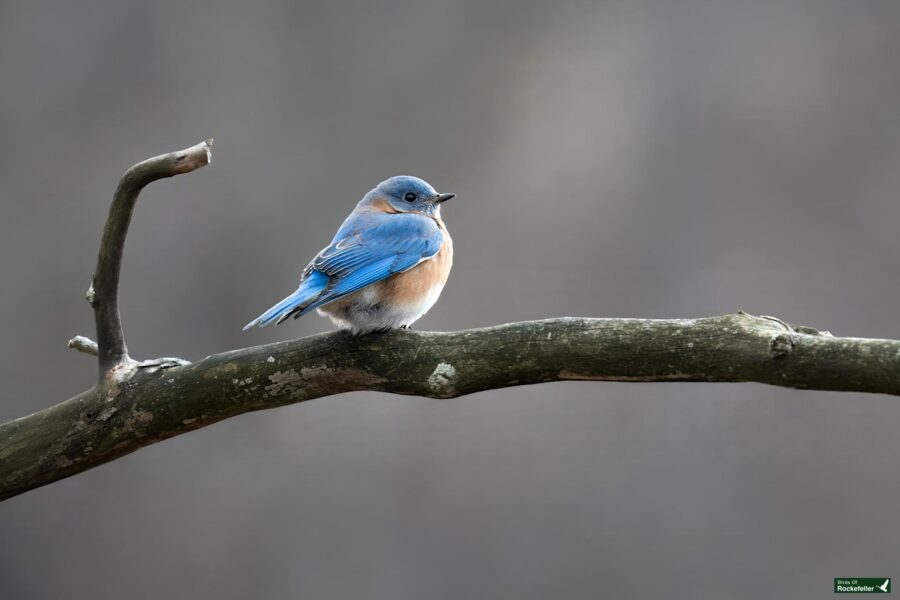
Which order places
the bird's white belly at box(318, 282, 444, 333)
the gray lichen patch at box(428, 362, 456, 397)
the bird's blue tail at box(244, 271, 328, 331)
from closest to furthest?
1. the gray lichen patch at box(428, 362, 456, 397)
2. the bird's blue tail at box(244, 271, 328, 331)
3. the bird's white belly at box(318, 282, 444, 333)

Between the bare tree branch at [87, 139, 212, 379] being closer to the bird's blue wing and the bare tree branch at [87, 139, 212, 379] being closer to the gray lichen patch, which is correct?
the bird's blue wing

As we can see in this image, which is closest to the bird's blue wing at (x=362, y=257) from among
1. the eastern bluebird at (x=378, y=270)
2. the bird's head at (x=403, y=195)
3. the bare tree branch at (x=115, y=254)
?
the eastern bluebird at (x=378, y=270)

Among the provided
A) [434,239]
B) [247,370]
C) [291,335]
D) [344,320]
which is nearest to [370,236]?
[434,239]

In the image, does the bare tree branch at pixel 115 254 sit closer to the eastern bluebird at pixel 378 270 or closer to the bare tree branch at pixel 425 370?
the bare tree branch at pixel 425 370

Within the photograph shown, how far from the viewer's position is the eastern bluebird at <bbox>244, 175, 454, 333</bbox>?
93.5 inches

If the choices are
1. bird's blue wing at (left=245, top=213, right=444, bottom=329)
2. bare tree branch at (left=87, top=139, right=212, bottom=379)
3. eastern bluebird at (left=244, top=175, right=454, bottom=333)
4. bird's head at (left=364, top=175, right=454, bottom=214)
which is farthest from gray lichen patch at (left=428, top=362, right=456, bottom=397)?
bird's head at (left=364, top=175, right=454, bottom=214)

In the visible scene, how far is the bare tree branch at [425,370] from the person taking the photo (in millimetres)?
1746

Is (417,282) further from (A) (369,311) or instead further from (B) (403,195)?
(B) (403,195)

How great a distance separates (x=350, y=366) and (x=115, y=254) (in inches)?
24.0

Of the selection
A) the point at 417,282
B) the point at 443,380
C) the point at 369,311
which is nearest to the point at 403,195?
the point at 417,282

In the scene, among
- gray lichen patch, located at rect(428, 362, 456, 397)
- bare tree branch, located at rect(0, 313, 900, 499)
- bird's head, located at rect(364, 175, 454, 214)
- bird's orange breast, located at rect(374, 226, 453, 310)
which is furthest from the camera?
bird's head, located at rect(364, 175, 454, 214)

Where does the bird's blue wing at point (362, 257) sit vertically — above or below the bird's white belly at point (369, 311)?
above

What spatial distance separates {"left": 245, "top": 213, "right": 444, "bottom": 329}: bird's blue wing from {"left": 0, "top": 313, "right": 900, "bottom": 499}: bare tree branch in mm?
168

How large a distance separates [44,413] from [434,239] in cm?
112
